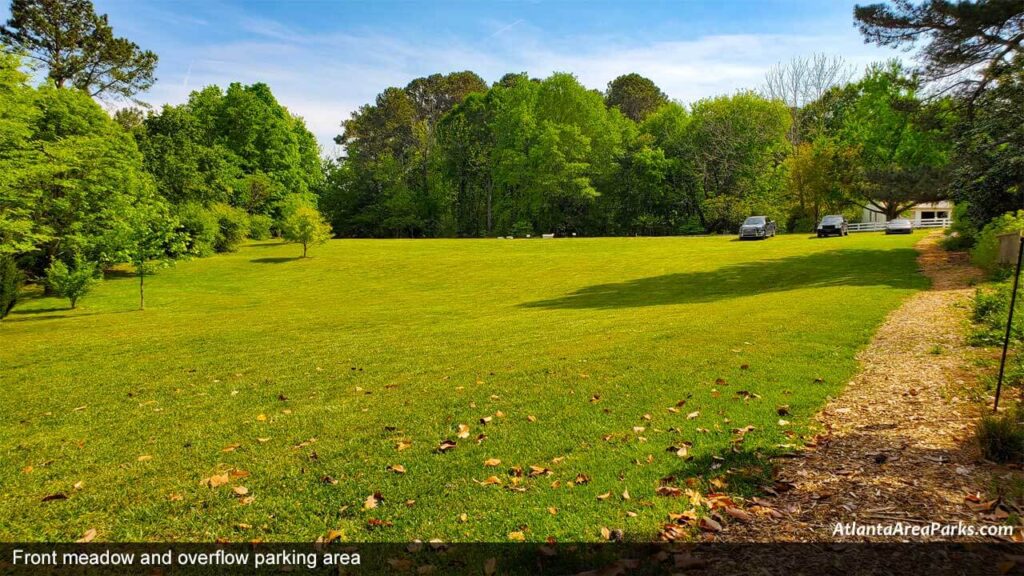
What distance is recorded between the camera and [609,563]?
3471mm

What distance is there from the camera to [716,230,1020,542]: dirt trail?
385 centimetres

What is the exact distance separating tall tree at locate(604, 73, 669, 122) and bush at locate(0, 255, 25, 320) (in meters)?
79.3

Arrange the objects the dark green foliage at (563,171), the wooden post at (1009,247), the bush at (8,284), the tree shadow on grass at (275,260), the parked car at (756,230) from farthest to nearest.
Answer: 1. the dark green foliage at (563,171)
2. the parked car at (756,230)
3. the tree shadow on grass at (275,260)
4. the bush at (8,284)
5. the wooden post at (1009,247)

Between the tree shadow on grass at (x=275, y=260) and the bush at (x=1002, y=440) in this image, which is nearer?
the bush at (x=1002, y=440)

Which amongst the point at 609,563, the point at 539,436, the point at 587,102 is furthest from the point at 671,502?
the point at 587,102

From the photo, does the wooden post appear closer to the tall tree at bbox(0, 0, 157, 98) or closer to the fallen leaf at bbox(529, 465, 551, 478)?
the fallen leaf at bbox(529, 465, 551, 478)

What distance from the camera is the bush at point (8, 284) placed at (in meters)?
19.7

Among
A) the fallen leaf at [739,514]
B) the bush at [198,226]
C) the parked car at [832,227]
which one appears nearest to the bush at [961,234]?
the parked car at [832,227]

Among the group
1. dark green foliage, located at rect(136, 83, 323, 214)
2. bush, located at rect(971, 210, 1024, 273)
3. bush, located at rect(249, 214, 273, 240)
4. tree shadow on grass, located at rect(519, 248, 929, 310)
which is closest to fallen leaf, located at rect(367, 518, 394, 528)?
tree shadow on grass, located at rect(519, 248, 929, 310)

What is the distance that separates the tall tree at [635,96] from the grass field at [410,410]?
73180 mm

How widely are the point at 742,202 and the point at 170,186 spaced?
2145 inches

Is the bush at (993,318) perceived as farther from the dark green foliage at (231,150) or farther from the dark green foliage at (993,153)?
the dark green foliage at (231,150)

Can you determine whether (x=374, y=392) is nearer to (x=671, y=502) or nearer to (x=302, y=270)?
(x=671, y=502)

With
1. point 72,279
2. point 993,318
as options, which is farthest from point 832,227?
point 72,279
